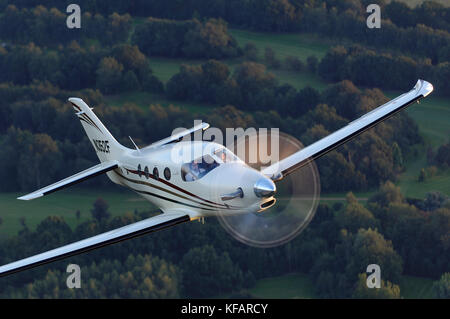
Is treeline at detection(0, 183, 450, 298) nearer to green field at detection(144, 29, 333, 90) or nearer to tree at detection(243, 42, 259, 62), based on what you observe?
green field at detection(144, 29, 333, 90)

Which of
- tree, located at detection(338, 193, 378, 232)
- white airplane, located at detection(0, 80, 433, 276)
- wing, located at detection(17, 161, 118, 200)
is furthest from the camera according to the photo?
tree, located at detection(338, 193, 378, 232)

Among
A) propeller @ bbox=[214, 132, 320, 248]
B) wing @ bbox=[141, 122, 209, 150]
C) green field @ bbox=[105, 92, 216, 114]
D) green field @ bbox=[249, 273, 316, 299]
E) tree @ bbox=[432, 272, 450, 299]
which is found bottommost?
green field @ bbox=[249, 273, 316, 299]

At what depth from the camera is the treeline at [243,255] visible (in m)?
122

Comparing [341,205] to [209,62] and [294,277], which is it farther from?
[209,62]

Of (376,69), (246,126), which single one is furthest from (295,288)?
(376,69)

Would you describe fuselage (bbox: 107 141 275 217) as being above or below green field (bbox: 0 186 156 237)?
above

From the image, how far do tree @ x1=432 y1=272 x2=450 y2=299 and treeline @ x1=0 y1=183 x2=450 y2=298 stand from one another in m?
6.50

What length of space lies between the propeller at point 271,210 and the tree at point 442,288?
74.5 metres

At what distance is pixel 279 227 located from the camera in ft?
146

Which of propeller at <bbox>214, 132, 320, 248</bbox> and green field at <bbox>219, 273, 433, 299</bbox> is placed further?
green field at <bbox>219, 273, 433, 299</bbox>

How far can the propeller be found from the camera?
43.1m

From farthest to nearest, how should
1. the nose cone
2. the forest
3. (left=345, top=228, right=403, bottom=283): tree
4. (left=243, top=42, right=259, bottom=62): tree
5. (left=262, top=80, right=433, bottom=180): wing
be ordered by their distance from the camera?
(left=243, top=42, right=259, bottom=62): tree → the forest → (left=345, top=228, right=403, bottom=283): tree → (left=262, top=80, right=433, bottom=180): wing → the nose cone

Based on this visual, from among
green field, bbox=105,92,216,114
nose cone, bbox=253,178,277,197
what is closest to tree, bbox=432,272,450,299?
green field, bbox=105,92,216,114

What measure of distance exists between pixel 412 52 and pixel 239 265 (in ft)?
277
